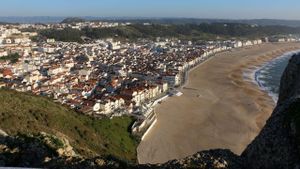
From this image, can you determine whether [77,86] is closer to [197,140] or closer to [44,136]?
[197,140]

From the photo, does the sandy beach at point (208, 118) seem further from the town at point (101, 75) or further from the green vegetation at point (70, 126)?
the town at point (101, 75)

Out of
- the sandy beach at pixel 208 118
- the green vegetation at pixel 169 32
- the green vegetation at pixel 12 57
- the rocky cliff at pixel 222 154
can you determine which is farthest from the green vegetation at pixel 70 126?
the green vegetation at pixel 169 32

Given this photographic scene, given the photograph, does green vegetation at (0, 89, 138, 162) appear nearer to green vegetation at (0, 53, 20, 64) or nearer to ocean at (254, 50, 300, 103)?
ocean at (254, 50, 300, 103)

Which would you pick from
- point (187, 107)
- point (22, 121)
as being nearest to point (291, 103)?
point (22, 121)

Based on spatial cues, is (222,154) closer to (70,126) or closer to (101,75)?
(70,126)

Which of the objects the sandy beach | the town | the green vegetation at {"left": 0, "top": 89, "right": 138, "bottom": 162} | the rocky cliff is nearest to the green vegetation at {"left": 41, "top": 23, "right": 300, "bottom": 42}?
the town

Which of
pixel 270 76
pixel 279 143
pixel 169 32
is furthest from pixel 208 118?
pixel 169 32
